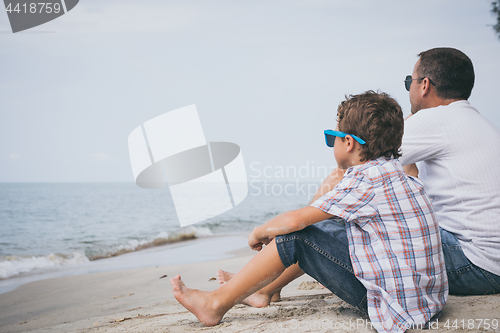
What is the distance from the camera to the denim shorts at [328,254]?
1.46m

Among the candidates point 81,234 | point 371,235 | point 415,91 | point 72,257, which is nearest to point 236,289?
point 371,235

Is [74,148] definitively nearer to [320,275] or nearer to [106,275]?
[106,275]

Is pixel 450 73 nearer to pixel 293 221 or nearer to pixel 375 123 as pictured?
pixel 375 123

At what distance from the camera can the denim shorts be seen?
4.79ft

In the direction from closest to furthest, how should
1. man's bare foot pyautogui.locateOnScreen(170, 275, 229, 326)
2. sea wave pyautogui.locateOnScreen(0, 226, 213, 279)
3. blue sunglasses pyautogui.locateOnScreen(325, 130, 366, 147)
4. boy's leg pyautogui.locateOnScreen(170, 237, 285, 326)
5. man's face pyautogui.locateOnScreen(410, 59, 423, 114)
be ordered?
blue sunglasses pyautogui.locateOnScreen(325, 130, 366, 147) → boy's leg pyautogui.locateOnScreen(170, 237, 285, 326) → man's bare foot pyautogui.locateOnScreen(170, 275, 229, 326) → man's face pyautogui.locateOnScreen(410, 59, 423, 114) → sea wave pyautogui.locateOnScreen(0, 226, 213, 279)

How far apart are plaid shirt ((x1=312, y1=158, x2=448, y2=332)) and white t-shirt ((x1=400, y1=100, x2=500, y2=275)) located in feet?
1.37

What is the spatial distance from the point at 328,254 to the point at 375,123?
595 mm

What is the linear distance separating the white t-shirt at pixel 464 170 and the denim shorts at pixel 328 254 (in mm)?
600

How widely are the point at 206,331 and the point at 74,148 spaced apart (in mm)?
28875

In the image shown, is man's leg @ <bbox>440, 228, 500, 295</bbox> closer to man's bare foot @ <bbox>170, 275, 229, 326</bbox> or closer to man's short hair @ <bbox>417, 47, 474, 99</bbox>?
Answer: man's short hair @ <bbox>417, 47, 474, 99</bbox>

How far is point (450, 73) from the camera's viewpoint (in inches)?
77.4

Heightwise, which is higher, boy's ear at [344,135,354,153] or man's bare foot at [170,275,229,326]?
boy's ear at [344,135,354,153]

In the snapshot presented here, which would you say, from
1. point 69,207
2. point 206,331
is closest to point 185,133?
point 206,331

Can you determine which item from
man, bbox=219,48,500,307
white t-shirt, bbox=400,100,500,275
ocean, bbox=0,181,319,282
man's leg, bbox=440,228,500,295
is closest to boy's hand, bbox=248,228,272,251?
man, bbox=219,48,500,307
